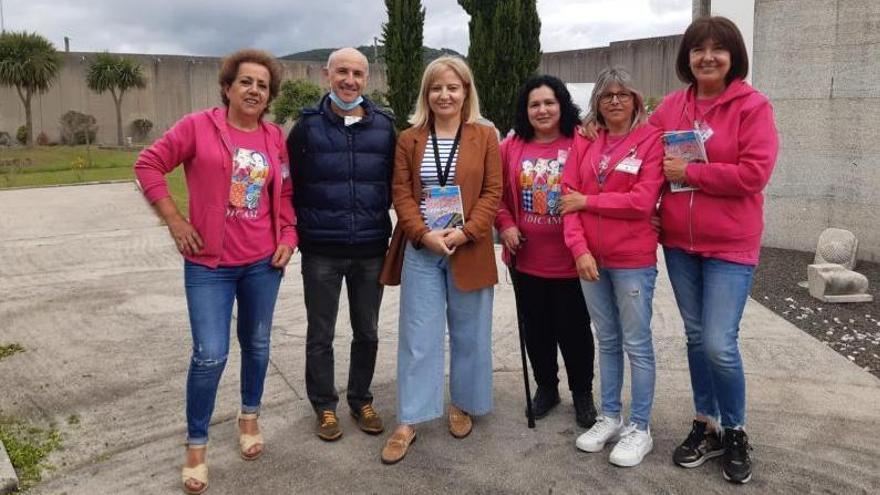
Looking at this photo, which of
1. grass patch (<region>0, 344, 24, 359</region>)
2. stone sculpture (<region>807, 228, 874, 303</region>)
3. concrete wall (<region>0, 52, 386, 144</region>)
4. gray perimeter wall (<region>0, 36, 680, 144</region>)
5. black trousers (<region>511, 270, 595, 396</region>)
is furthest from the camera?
concrete wall (<region>0, 52, 386, 144</region>)

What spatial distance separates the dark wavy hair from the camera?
3.49 meters


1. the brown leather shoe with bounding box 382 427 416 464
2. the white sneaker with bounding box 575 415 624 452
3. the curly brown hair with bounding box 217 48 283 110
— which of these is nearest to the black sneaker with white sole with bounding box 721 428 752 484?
the white sneaker with bounding box 575 415 624 452

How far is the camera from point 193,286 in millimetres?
3082

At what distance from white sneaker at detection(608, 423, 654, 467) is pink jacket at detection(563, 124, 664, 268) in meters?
0.79

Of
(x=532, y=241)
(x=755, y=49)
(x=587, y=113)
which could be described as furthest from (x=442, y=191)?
(x=755, y=49)

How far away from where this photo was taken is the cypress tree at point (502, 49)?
12.6m

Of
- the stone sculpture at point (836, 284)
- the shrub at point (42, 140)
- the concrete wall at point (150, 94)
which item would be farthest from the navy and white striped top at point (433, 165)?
the shrub at point (42, 140)

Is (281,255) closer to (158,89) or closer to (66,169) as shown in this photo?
(66,169)

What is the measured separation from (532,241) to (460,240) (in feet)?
1.42

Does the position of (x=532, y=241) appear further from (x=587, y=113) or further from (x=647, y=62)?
(x=647, y=62)

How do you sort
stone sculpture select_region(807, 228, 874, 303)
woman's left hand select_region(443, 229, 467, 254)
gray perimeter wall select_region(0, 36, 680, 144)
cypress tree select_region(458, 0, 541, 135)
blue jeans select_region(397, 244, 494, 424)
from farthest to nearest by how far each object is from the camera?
gray perimeter wall select_region(0, 36, 680, 144) < cypress tree select_region(458, 0, 541, 135) < stone sculpture select_region(807, 228, 874, 303) < blue jeans select_region(397, 244, 494, 424) < woman's left hand select_region(443, 229, 467, 254)

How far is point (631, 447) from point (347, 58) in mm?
2190

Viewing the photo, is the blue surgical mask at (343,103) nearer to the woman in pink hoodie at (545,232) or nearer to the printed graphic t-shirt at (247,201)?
the printed graphic t-shirt at (247,201)

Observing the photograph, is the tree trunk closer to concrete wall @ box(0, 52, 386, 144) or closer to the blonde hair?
concrete wall @ box(0, 52, 386, 144)
